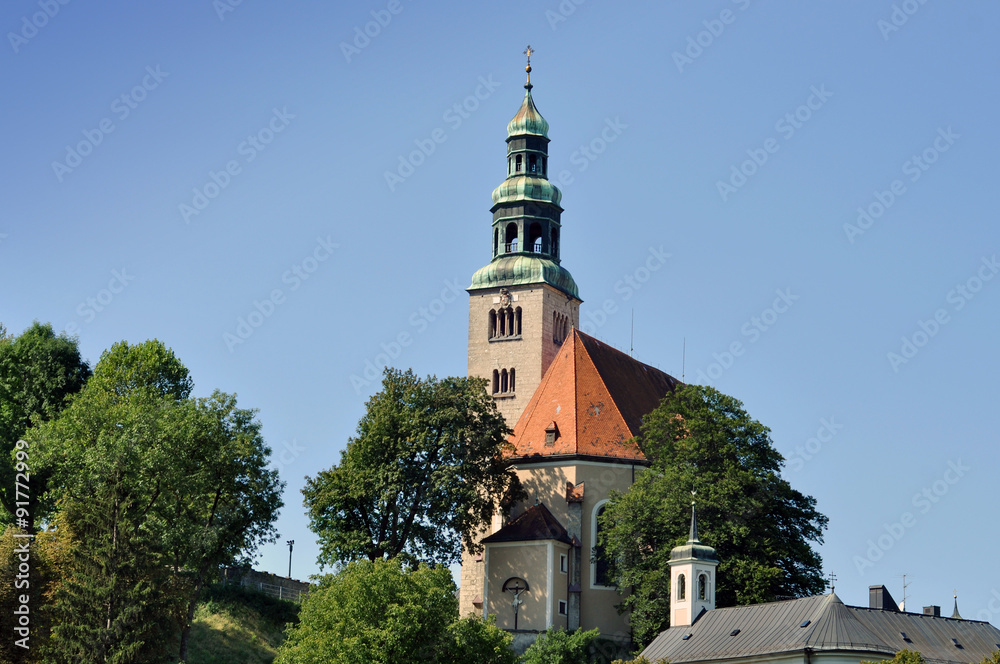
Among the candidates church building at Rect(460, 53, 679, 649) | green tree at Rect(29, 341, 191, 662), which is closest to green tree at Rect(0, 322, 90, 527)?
green tree at Rect(29, 341, 191, 662)

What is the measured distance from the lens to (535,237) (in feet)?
260

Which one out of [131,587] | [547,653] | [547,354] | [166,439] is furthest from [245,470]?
[547,354]

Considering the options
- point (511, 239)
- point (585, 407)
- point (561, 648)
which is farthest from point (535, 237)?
point (561, 648)

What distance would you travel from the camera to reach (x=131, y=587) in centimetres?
4494

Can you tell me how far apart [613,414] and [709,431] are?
7361 mm

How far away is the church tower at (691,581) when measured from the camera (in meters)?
50.8

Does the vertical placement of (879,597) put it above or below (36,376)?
below

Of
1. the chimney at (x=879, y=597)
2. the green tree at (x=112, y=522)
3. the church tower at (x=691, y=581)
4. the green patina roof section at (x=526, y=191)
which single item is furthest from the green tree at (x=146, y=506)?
the green patina roof section at (x=526, y=191)

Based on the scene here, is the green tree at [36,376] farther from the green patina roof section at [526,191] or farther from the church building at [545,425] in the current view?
the green patina roof section at [526,191]

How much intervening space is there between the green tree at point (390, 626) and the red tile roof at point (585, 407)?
1678 centimetres

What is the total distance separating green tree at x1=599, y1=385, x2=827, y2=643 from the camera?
54000 millimetres

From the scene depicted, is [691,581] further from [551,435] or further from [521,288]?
[521,288]

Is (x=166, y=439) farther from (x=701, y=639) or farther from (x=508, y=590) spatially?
(x=701, y=639)

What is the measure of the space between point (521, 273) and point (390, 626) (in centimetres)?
3640
